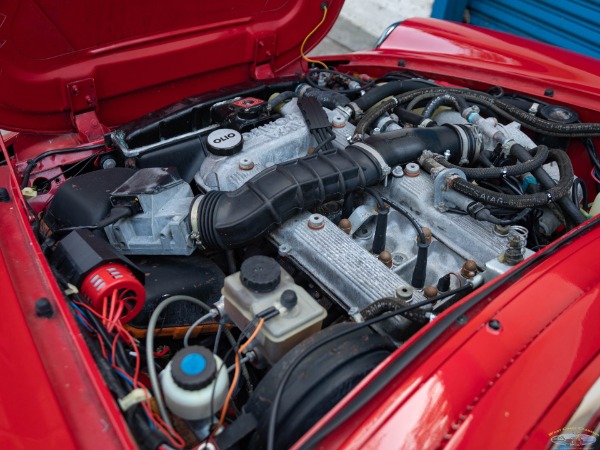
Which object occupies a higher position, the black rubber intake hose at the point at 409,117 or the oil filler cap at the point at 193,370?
the black rubber intake hose at the point at 409,117

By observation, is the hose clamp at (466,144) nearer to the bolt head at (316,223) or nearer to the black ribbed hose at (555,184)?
the black ribbed hose at (555,184)

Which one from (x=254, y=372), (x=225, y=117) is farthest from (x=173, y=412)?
(x=225, y=117)

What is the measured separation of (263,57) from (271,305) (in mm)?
1503

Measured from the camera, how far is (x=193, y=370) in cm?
110

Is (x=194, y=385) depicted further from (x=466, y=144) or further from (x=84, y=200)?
(x=466, y=144)

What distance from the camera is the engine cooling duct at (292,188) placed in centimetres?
158

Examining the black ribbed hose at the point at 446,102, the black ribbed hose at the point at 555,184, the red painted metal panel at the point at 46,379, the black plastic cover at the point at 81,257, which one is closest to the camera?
the red painted metal panel at the point at 46,379

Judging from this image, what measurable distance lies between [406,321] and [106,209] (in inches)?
38.2

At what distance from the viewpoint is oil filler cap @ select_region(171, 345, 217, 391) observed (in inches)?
42.7

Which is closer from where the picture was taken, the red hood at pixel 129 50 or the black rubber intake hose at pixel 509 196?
the black rubber intake hose at pixel 509 196

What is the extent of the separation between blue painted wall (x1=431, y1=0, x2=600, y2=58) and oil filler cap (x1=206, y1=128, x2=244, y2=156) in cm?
372

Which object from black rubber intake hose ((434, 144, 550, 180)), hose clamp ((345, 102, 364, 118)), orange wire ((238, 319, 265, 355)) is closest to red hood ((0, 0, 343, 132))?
hose clamp ((345, 102, 364, 118))

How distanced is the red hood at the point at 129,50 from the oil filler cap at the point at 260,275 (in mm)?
1113

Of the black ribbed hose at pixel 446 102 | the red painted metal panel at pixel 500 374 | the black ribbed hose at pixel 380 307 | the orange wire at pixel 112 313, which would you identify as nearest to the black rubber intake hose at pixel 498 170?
the black ribbed hose at pixel 446 102
